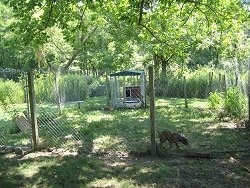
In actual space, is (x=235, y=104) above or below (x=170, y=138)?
Answer: above

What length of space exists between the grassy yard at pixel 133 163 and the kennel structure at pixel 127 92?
7.31 metres

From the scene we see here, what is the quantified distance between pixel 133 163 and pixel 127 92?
40.6ft

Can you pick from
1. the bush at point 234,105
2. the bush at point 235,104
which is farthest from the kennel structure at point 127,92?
the bush at point 235,104

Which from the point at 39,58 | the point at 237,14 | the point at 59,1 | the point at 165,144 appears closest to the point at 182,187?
the point at 165,144

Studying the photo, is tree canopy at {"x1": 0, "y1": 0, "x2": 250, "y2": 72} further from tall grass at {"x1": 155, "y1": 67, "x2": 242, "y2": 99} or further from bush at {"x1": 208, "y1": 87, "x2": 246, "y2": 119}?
tall grass at {"x1": 155, "y1": 67, "x2": 242, "y2": 99}

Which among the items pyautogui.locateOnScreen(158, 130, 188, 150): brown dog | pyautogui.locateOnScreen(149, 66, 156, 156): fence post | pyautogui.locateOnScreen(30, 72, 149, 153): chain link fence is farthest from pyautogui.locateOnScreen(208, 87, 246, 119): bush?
pyautogui.locateOnScreen(149, 66, 156, 156): fence post

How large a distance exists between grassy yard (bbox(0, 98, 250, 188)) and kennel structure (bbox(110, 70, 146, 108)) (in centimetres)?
731

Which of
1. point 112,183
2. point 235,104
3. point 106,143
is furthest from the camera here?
point 235,104

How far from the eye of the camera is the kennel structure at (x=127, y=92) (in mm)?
19859

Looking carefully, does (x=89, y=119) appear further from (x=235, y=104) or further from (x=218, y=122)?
(x=235, y=104)

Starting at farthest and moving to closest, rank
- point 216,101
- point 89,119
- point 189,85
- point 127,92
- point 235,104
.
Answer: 1. point 189,85
2. point 127,92
3. point 216,101
4. point 89,119
5. point 235,104

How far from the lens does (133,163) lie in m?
8.13

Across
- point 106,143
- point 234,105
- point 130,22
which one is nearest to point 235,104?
point 234,105

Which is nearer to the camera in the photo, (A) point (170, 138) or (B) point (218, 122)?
(A) point (170, 138)
